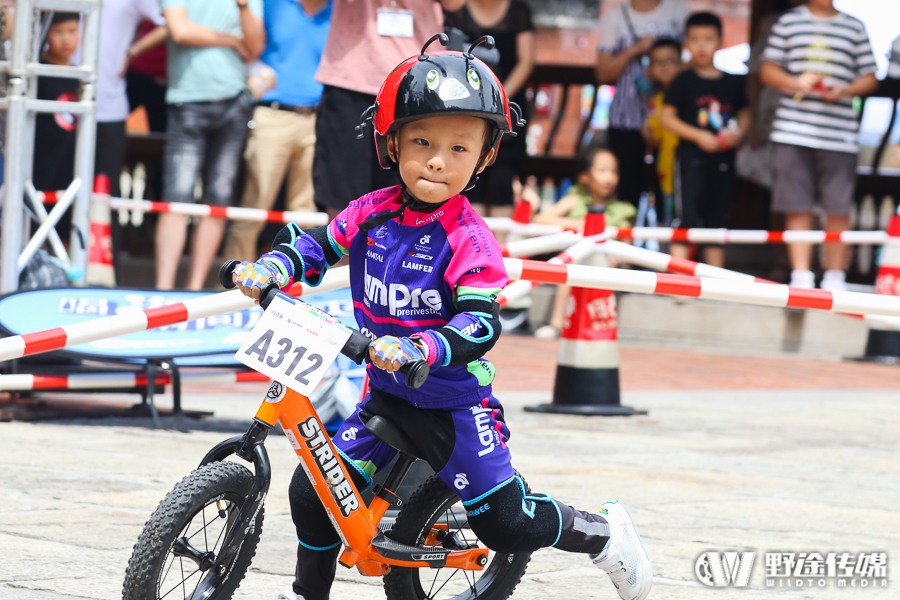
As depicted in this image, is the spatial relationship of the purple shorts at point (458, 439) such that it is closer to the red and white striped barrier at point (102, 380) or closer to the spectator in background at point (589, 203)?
the red and white striped barrier at point (102, 380)

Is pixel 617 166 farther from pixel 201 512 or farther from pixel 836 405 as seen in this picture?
pixel 201 512

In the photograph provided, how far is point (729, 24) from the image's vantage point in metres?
26.9

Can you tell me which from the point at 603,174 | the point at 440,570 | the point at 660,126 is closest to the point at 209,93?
the point at 603,174

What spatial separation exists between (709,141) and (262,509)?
7712mm

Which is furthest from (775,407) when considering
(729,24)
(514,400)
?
(729,24)

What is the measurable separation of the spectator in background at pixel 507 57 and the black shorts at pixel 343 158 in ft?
10.7

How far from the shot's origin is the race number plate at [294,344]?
2680mm

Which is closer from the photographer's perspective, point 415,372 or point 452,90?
point 415,372

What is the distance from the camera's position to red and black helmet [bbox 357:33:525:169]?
2844 millimetres

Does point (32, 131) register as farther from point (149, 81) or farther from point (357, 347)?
point (149, 81)

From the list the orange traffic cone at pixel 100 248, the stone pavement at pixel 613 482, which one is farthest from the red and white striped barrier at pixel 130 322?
the orange traffic cone at pixel 100 248

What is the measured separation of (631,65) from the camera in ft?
34.8

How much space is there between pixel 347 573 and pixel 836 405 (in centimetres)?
468

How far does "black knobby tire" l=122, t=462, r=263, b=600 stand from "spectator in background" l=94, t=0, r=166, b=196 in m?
5.94
